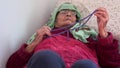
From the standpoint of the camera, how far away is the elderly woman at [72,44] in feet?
4.10

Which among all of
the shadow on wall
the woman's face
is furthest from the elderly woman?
the shadow on wall

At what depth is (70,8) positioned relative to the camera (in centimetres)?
148

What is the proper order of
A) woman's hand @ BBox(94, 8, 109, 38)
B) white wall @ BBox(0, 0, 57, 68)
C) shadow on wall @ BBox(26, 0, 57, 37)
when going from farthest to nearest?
shadow on wall @ BBox(26, 0, 57, 37), white wall @ BBox(0, 0, 57, 68), woman's hand @ BBox(94, 8, 109, 38)

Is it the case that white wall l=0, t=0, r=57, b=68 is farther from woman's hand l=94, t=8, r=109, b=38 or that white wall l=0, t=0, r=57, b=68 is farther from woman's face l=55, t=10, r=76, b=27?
woman's hand l=94, t=8, r=109, b=38

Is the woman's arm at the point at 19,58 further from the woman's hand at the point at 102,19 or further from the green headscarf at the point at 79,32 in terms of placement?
the woman's hand at the point at 102,19

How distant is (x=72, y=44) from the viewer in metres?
1.32

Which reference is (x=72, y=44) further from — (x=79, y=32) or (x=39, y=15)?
(x=39, y=15)

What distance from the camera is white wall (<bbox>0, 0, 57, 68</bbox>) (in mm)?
1372

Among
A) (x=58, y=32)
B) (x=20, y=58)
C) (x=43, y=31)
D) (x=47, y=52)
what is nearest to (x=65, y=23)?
(x=58, y=32)

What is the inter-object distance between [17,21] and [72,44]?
38cm

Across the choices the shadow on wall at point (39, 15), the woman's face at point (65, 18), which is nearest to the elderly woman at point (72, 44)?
the woman's face at point (65, 18)

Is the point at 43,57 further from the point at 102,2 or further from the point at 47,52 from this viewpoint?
the point at 102,2

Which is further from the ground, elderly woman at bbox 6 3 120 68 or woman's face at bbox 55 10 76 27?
woman's face at bbox 55 10 76 27

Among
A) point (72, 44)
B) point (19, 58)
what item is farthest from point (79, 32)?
point (19, 58)
